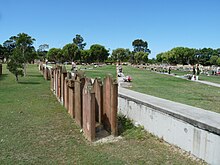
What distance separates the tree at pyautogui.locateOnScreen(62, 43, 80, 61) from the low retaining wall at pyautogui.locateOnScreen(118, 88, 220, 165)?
87308 millimetres

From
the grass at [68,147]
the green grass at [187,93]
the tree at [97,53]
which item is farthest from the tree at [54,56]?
the grass at [68,147]

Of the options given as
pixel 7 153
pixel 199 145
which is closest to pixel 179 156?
pixel 199 145

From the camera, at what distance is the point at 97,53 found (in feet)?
316

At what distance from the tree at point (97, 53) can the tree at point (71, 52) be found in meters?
5.88

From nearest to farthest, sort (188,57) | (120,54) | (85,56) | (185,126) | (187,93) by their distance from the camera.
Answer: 1. (185,126)
2. (187,93)
3. (85,56)
4. (188,57)
5. (120,54)

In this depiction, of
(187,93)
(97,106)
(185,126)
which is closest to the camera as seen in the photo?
(185,126)

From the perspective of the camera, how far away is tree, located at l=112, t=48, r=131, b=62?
10361 cm

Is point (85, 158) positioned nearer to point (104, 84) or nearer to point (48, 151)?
point (48, 151)

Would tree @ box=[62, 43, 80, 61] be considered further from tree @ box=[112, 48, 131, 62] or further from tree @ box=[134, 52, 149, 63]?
tree @ box=[134, 52, 149, 63]

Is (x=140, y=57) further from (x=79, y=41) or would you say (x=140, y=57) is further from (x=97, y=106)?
(x=97, y=106)

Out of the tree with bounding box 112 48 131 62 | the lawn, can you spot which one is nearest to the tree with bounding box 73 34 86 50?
the tree with bounding box 112 48 131 62

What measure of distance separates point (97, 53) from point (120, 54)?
42.7 feet

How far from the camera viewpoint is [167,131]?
4.93 m

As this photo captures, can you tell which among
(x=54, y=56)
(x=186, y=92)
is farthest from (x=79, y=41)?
(x=186, y=92)
